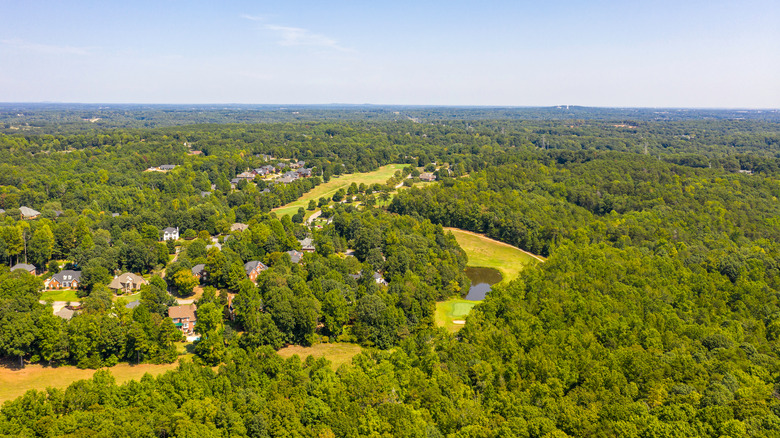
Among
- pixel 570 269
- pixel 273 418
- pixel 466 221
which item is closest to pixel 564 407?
pixel 273 418

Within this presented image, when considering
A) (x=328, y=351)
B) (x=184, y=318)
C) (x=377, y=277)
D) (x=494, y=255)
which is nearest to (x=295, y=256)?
(x=377, y=277)

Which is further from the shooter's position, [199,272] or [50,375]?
[199,272]

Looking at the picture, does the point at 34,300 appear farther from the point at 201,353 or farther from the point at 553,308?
the point at 553,308

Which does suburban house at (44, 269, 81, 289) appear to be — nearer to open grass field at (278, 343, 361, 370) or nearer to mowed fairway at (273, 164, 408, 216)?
open grass field at (278, 343, 361, 370)

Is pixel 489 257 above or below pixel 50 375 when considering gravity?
below

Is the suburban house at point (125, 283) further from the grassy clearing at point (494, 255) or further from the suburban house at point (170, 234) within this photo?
the grassy clearing at point (494, 255)

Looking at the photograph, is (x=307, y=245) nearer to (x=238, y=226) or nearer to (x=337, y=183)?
(x=238, y=226)

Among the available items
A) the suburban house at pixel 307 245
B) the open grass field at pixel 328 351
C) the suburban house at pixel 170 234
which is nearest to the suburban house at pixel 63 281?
the suburban house at pixel 170 234
